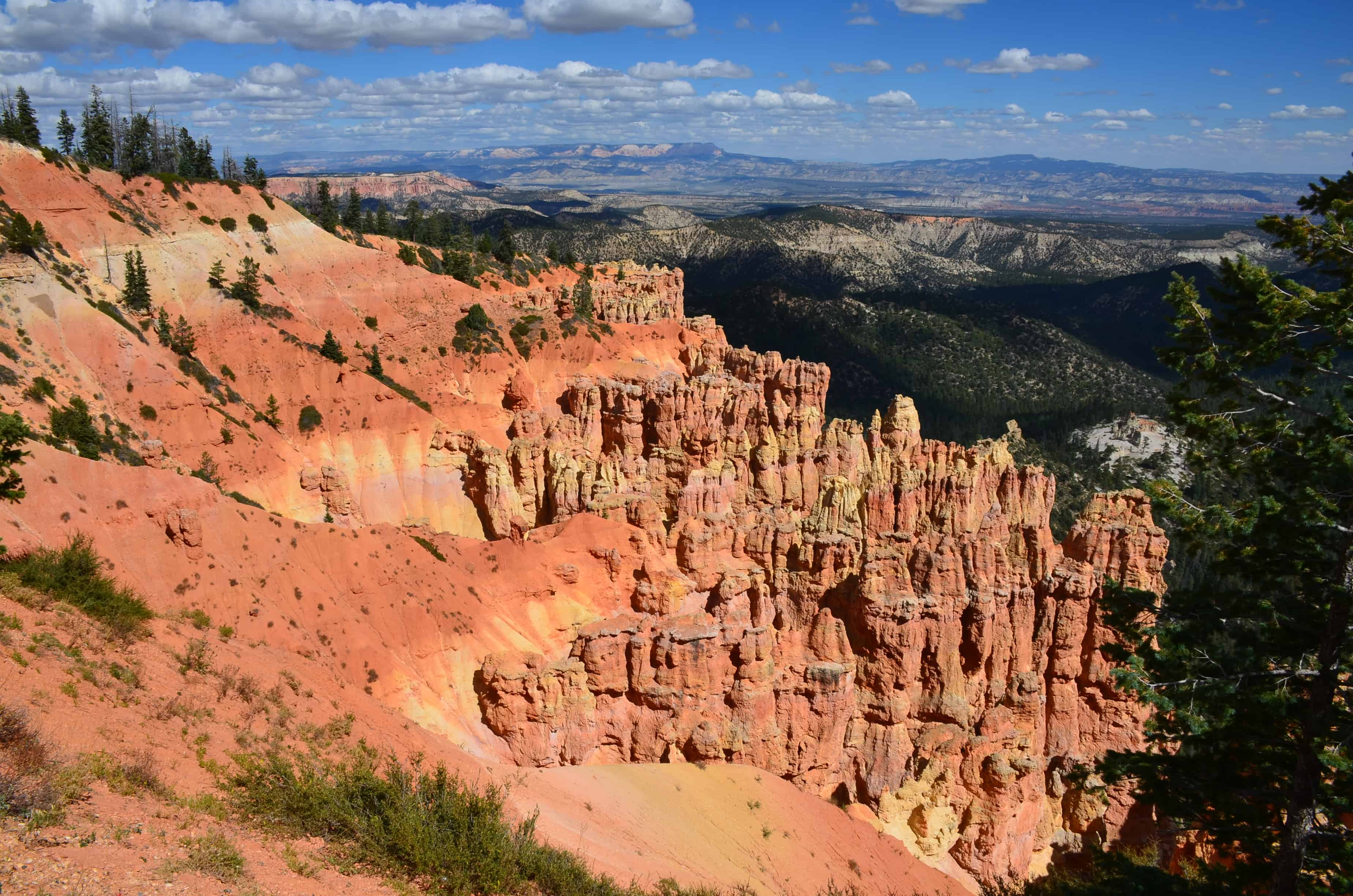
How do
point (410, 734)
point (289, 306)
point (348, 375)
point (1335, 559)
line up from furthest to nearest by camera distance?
1. point (289, 306)
2. point (348, 375)
3. point (410, 734)
4. point (1335, 559)

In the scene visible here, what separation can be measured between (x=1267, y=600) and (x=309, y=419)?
37.9 m

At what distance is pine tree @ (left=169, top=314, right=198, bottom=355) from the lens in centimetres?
3812

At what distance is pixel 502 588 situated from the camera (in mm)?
26922

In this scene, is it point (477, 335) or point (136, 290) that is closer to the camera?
point (136, 290)

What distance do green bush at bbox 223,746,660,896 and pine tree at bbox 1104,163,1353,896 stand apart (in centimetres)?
921

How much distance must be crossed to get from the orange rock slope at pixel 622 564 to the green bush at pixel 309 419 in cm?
37

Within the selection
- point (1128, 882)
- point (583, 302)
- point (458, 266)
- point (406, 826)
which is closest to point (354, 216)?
point (458, 266)

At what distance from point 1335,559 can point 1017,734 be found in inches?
672

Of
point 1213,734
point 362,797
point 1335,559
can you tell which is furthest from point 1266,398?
point 362,797

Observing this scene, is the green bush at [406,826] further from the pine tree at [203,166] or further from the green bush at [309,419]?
the pine tree at [203,166]

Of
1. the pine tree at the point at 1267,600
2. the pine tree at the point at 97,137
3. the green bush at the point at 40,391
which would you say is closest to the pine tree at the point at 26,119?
the pine tree at the point at 97,137

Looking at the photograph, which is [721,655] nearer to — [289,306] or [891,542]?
[891,542]

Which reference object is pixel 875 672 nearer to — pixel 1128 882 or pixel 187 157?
pixel 1128 882

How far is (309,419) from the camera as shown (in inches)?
1559
